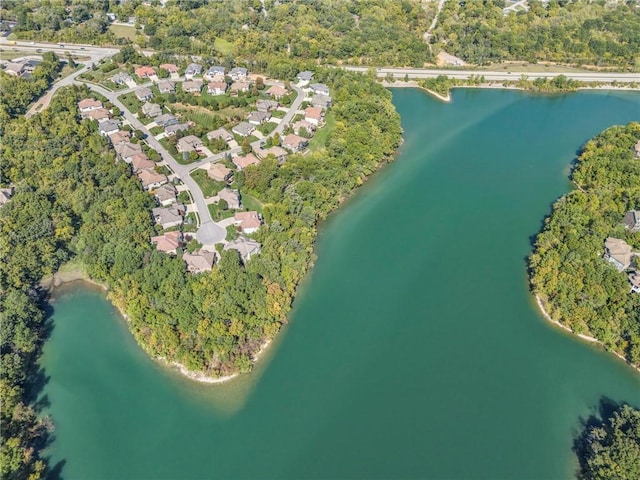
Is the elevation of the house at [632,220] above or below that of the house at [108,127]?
above

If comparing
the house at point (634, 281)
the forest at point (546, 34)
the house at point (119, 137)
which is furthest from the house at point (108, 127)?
the forest at point (546, 34)

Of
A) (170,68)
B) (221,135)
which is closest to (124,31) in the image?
(170,68)

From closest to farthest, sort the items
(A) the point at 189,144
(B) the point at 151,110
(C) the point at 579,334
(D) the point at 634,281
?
(C) the point at 579,334 < (D) the point at 634,281 < (A) the point at 189,144 < (B) the point at 151,110

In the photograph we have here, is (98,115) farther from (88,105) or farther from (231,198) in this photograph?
(231,198)

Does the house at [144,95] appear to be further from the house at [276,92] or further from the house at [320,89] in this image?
the house at [320,89]

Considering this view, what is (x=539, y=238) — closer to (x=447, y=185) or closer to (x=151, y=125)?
(x=447, y=185)

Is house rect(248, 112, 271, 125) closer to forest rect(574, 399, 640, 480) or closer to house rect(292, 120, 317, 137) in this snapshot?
house rect(292, 120, 317, 137)
